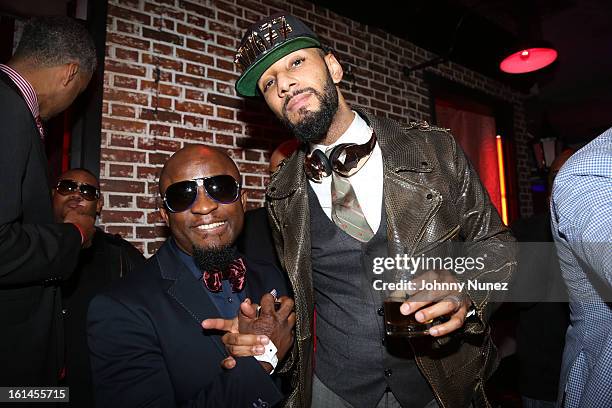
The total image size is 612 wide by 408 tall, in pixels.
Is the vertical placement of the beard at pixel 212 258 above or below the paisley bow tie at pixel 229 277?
above

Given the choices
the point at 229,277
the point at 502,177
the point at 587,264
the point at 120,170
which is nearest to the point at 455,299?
the point at 587,264

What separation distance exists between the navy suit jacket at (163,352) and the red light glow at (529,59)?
5124mm

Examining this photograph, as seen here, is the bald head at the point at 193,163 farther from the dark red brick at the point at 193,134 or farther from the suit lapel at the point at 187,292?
the dark red brick at the point at 193,134

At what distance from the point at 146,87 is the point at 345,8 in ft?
8.96

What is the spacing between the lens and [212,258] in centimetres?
217

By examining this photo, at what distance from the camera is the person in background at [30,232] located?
202 centimetres

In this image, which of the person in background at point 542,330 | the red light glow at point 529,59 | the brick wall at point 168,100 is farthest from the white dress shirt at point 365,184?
the red light glow at point 529,59

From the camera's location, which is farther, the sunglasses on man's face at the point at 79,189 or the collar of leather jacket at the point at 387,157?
the sunglasses on man's face at the point at 79,189

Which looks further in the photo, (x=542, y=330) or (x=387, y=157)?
(x=542, y=330)

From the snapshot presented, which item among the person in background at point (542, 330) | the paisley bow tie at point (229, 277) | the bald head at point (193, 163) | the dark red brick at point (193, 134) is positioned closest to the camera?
the paisley bow tie at point (229, 277)

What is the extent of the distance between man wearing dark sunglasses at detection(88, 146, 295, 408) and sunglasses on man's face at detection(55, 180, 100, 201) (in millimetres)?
968

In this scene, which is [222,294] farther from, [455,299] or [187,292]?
[455,299]

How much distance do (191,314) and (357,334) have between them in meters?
0.84

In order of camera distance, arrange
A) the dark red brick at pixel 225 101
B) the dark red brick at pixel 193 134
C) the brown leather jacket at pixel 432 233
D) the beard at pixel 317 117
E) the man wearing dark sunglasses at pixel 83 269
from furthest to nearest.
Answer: the dark red brick at pixel 225 101
the dark red brick at pixel 193 134
the man wearing dark sunglasses at pixel 83 269
the beard at pixel 317 117
the brown leather jacket at pixel 432 233
